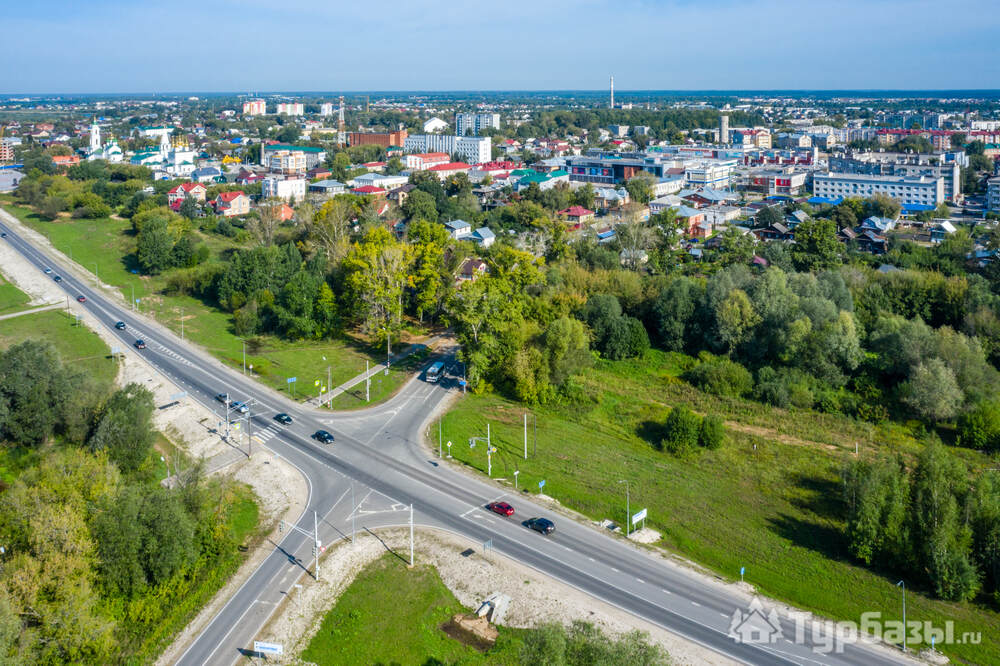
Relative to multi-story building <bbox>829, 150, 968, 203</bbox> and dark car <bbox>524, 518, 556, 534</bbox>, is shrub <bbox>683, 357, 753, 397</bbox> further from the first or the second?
multi-story building <bbox>829, 150, 968, 203</bbox>

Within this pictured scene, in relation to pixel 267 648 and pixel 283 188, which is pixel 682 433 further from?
pixel 283 188

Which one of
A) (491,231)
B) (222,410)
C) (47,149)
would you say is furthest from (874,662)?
(47,149)

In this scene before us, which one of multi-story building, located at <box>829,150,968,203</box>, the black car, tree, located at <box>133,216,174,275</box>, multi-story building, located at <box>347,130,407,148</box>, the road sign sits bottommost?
the road sign

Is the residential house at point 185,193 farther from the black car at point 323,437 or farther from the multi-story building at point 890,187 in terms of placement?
the multi-story building at point 890,187

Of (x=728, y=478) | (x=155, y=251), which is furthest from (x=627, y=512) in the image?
(x=155, y=251)

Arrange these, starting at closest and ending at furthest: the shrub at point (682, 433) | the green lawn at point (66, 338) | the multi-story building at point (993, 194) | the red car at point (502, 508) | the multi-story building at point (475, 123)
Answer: the red car at point (502, 508) < the shrub at point (682, 433) < the green lawn at point (66, 338) < the multi-story building at point (993, 194) < the multi-story building at point (475, 123)

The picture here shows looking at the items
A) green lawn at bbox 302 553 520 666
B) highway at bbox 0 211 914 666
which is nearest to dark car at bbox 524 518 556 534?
highway at bbox 0 211 914 666

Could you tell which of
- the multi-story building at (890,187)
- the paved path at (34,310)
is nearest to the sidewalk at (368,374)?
the paved path at (34,310)
